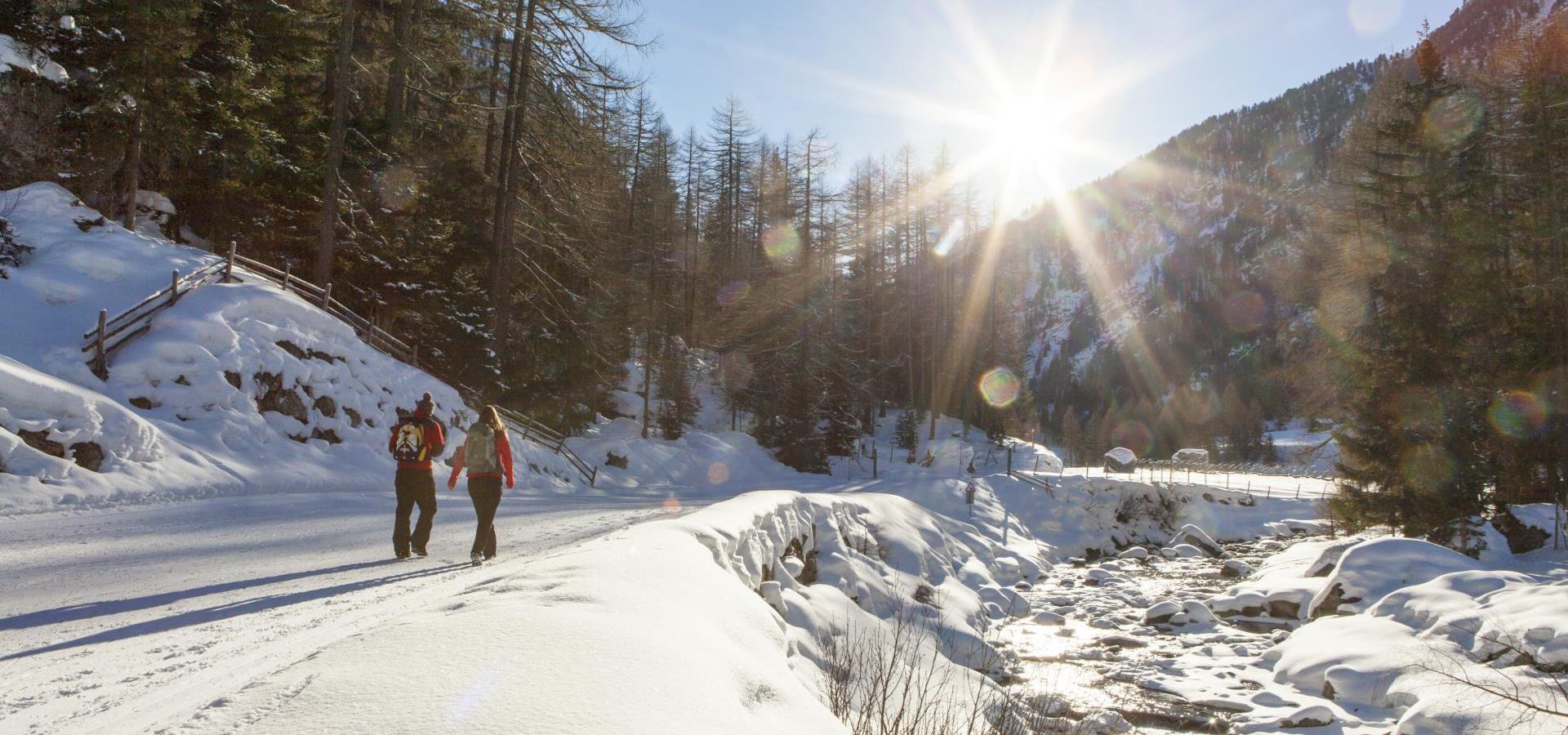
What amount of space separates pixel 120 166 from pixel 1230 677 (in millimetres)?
25607

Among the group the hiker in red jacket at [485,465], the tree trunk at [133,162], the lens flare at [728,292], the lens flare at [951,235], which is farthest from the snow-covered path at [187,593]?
the lens flare at [951,235]

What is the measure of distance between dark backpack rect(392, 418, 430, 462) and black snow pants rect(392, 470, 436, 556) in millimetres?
166

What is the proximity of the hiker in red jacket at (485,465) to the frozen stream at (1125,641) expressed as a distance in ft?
18.3

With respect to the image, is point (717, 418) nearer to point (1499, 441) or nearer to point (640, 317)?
point (640, 317)

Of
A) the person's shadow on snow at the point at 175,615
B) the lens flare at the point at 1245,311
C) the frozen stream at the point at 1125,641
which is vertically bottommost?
the frozen stream at the point at 1125,641

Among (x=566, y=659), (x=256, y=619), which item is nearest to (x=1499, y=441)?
(x=566, y=659)

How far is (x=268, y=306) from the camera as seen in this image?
1479cm

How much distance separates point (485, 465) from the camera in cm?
760

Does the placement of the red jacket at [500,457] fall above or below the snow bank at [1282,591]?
above

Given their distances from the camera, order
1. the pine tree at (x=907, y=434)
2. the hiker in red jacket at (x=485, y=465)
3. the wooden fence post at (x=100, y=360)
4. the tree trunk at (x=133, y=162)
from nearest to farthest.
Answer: the hiker in red jacket at (x=485, y=465), the wooden fence post at (x=100, y=360), the tree trunk at (x=133, y=162), the pine tree at (x=907, y=434)

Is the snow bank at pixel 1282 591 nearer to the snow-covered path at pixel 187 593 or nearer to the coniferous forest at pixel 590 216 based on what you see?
the coniferous forest at pixel 590 216

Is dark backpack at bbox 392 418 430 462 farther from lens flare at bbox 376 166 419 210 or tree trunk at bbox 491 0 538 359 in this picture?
lens flare at bbox 376 166 419 210

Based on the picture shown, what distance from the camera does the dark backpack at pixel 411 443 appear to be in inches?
294

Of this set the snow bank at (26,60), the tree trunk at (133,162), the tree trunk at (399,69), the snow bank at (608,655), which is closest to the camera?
the snow bank at (608,655)
